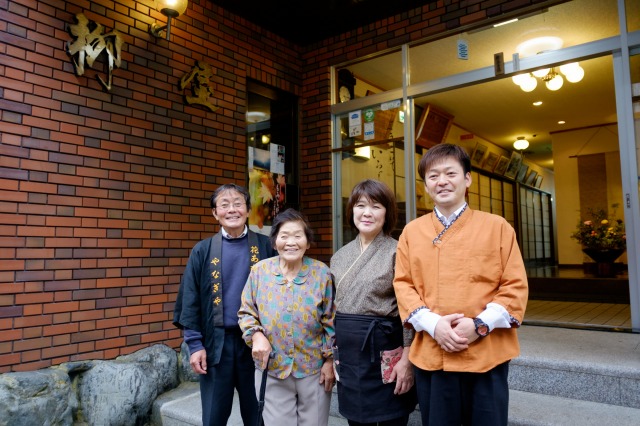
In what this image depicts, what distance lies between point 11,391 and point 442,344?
297 centimetres

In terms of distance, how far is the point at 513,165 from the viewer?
13164 millimetres

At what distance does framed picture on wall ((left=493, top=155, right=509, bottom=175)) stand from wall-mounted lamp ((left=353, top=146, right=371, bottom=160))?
7.59 meters

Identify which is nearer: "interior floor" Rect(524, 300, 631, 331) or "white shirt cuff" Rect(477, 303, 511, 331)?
"white shirt cuff" Rect(477, 303, 511, 331)

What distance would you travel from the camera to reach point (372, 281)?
77.8 inches

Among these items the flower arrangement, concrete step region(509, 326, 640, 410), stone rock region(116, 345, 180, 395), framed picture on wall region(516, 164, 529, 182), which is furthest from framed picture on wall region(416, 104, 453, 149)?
framed picture on wall region(516, 164, 529, 182)

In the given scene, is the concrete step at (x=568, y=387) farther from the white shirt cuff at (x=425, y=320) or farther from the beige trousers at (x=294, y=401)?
the white shirt cuff at (x=425, y=320)

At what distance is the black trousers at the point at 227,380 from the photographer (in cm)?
239

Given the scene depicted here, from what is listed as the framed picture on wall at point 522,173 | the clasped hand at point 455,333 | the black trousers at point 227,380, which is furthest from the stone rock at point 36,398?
the framed picture on wall at point 522,173

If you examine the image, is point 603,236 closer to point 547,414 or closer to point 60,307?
point 547,414

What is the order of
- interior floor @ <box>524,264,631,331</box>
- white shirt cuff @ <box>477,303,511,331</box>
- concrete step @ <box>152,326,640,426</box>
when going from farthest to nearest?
interior floor @ <box>524,264,631,331</box>
concrete step @ <box>152,326,640,426</box>
white shirt cuff @ <box>477,303,511,331</box>

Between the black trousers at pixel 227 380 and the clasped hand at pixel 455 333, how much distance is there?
3.76ft

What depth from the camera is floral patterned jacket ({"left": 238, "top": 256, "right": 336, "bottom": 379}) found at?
204cm

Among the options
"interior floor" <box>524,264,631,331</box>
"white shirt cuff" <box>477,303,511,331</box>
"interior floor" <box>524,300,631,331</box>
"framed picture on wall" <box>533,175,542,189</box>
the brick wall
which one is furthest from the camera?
"framed picture on wall" <box>533,175,542,189</box>

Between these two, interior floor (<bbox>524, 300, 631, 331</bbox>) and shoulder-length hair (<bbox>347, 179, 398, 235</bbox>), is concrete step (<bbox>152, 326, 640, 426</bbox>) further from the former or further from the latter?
shoulder-length hair (<bbox>347, 179, 398, 235</bbox>)
